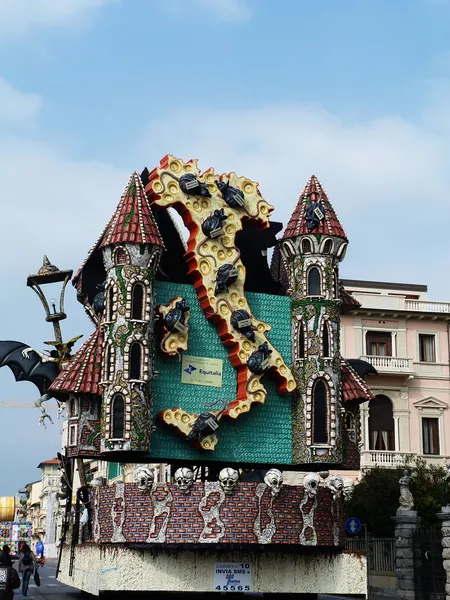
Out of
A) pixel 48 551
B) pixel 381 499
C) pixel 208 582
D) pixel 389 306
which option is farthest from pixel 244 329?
pixel 48 551

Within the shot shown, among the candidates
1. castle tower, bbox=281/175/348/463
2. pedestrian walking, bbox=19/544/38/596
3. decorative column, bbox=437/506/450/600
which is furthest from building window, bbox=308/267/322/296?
pedestrian walking, bbox=19/544/38/596

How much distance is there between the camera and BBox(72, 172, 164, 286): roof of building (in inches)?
1114

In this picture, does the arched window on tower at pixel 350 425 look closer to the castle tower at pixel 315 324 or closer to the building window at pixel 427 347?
the castle tower at pixel 315 324

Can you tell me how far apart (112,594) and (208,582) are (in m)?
3.60

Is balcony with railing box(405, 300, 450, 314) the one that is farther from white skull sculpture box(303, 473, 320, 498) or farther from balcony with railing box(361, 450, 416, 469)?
white skull sculpture box(303, 473, 320, 498)

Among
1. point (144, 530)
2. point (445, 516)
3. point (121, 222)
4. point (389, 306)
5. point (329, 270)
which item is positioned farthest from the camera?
point (389, 306)

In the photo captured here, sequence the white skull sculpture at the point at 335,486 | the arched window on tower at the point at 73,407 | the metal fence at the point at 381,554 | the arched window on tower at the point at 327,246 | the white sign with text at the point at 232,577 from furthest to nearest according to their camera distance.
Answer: the metal fence at the point at 381,554 → the arched window on tower at the point at 327,246 → the white skull sculpture at the point at 335,486 → the arched window on tower at the point at 73,407 → the white sign with text at the point at 232,577

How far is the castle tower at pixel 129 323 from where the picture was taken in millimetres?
27156

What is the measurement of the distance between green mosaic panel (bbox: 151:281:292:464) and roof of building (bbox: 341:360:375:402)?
2.12 meters

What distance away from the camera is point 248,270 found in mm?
31578

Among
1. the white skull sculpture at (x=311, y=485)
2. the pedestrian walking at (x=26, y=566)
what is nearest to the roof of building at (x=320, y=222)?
the white skull sculpture at (x=311, y=485)

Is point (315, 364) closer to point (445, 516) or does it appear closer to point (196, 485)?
point (196, 485)

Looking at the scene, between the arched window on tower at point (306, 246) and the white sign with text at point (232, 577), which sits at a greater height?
the arched window on tower at point (306, 246)

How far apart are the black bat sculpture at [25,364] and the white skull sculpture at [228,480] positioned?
8074 mm
